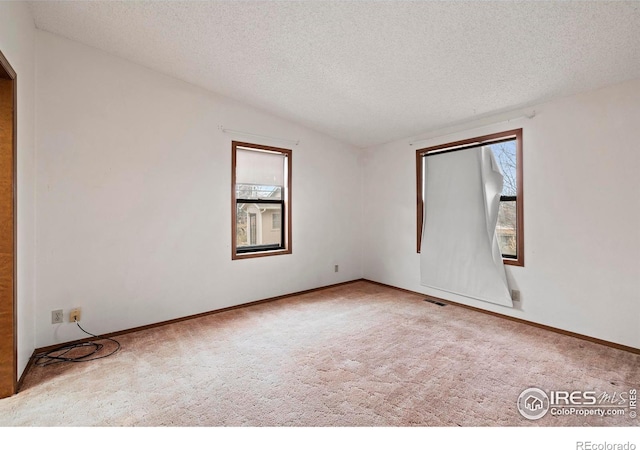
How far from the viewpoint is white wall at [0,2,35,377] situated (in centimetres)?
203

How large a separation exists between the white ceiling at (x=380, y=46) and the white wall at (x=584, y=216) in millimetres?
276

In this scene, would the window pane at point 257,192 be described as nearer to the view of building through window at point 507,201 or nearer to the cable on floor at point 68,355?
the cable on floor at point 68,355

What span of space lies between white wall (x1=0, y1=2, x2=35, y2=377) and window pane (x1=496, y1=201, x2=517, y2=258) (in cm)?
454

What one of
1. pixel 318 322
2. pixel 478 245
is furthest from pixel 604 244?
pixel 318 322

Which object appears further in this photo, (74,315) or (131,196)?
(131,196)

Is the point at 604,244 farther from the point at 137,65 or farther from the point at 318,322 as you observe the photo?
the point at 137,65

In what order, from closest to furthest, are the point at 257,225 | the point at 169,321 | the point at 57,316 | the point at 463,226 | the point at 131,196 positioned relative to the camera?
the point at 57,316
the point at 131,196
the point at 169,321
the point at 463,226
the point at 257,225

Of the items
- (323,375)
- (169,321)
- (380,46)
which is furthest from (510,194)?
(169,321)

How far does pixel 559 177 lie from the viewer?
2.96 m

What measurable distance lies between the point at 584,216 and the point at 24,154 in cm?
487

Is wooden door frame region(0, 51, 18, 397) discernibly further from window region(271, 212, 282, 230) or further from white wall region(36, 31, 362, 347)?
window region(271, 212, 282, 230)

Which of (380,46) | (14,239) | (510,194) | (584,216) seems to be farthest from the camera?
(510,194)

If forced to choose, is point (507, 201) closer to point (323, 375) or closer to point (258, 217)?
point (323, 375)

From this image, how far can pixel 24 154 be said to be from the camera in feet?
7.41
